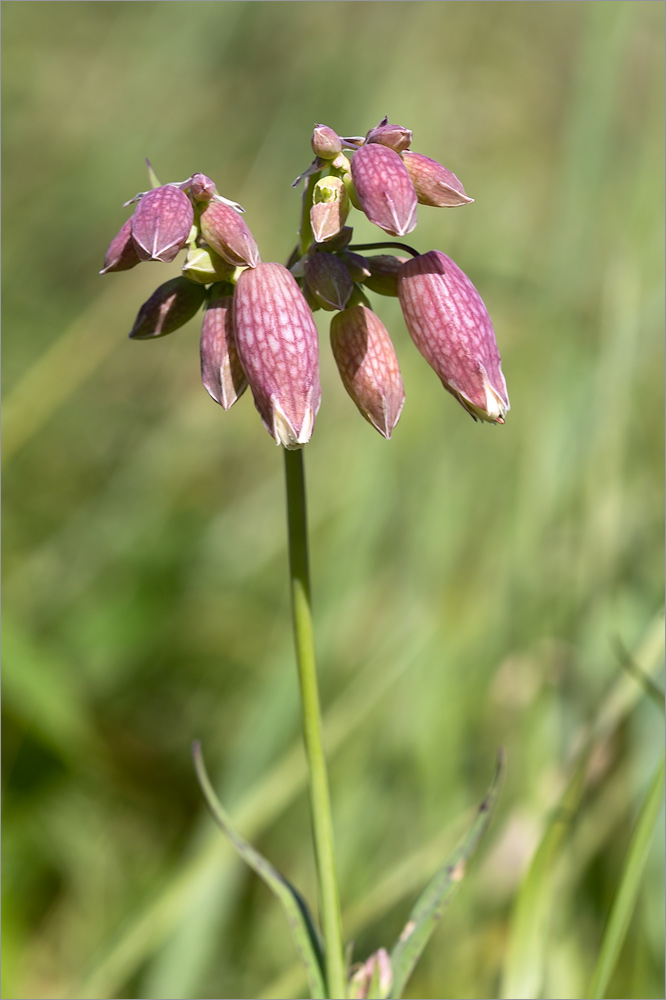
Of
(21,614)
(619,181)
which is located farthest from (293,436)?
(619,181)

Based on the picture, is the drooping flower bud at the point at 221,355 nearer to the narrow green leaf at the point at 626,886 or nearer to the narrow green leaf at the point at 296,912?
the narrow green leaf at the point at 296,912

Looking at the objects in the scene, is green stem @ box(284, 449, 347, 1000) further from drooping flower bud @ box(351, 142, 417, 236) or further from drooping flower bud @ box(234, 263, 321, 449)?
drooping flower bud @ box(351, 142, 417, 236)

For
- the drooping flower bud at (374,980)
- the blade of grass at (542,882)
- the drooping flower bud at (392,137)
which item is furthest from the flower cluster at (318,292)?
the drooping flower bud at (374,980)

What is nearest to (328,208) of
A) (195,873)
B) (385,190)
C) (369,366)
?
(385,190)

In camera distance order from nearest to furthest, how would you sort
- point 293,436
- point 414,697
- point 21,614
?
point 293,436
point 414,697
point 21,614

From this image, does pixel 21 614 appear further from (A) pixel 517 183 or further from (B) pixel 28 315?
(A) pixel 517 183

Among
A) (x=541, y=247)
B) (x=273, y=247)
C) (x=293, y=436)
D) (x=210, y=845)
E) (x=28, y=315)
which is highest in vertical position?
(x=541, y=247)

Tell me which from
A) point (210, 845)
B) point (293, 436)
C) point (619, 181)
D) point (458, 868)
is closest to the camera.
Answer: point (293, 436)
